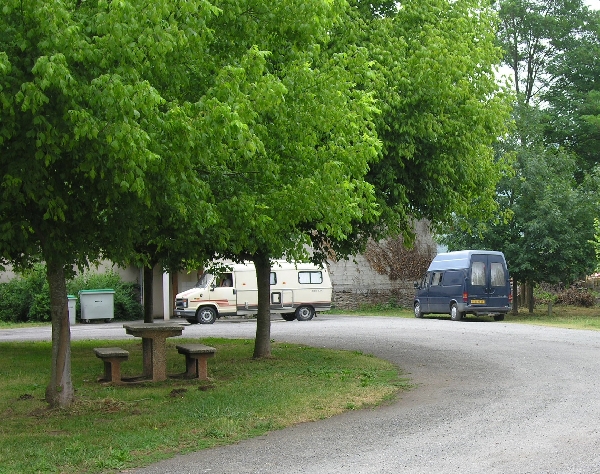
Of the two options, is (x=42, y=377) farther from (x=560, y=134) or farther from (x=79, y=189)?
(x=560, y=134)

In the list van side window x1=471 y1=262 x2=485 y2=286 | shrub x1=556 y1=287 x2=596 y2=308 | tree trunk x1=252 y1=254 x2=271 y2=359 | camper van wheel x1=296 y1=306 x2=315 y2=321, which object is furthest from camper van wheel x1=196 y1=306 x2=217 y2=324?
shrub x1=556 y1=287 x2=596 y2=308

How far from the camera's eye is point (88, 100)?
8.42m

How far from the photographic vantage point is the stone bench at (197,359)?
13859 mm

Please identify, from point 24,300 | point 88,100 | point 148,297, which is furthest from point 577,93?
point 88,100

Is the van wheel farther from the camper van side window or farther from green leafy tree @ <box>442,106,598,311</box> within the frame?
the camper van side window

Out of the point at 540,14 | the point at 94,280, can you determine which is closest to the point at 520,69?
the point at 540,14

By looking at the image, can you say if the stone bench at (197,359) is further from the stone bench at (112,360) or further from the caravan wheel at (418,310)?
the caravan wheel at (418,310)

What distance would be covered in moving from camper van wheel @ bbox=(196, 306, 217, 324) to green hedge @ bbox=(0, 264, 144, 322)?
475 centimetres

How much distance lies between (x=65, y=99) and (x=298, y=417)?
450 cm

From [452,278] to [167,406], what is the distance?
22.4 meters

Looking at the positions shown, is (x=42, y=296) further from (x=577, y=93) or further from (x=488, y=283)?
(x=577, y=93)

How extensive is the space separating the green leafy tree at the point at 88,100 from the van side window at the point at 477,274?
23.0 m

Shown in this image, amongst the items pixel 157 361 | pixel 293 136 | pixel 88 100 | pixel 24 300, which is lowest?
pixel 157 361

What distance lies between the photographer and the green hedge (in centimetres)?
3588
